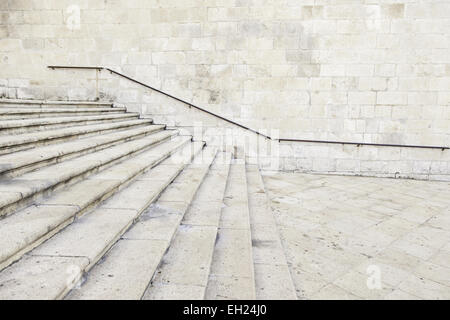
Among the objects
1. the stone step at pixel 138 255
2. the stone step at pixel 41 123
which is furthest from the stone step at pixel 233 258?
the stone step at pixel 41 123

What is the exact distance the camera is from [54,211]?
79.0 inches

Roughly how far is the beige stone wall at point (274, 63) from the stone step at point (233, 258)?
11.1 ft

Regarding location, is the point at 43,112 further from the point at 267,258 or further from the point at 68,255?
the point at 267,258

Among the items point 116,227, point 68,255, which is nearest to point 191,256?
point 116,227

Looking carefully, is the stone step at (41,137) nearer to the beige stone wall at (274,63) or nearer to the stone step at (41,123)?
the stone step at (41,123)

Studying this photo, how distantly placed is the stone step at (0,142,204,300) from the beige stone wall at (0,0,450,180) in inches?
164

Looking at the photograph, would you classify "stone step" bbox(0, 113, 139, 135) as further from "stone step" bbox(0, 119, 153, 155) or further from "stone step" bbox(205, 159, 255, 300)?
"stone step" bbox(205, 159, 255, 300)

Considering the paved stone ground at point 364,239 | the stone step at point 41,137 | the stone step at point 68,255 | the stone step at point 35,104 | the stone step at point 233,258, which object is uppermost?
the stone step at point 35,104

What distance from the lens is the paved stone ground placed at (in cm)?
216

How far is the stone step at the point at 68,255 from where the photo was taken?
1.38 m

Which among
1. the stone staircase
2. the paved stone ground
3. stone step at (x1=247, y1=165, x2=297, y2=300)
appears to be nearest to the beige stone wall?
the paved stone ground

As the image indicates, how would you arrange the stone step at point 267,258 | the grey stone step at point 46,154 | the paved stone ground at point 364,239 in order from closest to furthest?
the stone step at point 267,258 < the paved stone ground at point 364,239 < the grey stone step at point 46,154

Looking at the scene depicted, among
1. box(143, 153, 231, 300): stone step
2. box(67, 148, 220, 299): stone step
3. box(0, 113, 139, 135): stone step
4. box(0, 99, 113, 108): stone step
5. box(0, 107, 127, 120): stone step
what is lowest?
box(143, 153, 231, 300): stone step
